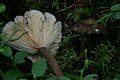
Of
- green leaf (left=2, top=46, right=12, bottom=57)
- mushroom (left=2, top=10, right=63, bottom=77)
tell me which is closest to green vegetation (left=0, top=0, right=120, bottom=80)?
mushroom (left=2, top=10, right=63, bottom=77)

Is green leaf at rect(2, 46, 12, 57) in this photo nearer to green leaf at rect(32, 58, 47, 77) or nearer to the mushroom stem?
green leaf at rect(32, 58, 47, 77)

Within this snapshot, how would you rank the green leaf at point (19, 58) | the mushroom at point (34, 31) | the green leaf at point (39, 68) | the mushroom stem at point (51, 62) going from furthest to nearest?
the mushroom at point (34, 31) < the mushroom stem at point (51, 62) < the green leaf at point (19, 58) < the green leaf at point (39, 68)

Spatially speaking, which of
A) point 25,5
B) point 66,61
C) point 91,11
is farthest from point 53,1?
point 66,61

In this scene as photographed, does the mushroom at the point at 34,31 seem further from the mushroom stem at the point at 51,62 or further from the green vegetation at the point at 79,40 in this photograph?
the green vegetation at the point at 79,40

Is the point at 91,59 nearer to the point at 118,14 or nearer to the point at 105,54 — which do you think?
the point at 105,54

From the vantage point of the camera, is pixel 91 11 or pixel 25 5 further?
pixel 25 5

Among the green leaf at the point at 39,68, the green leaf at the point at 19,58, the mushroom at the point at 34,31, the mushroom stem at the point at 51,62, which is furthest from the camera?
the mushroom at the point at 34,31

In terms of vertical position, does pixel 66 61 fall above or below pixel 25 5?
below

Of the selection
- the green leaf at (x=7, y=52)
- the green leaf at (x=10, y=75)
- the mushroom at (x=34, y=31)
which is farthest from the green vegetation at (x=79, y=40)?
Result: the green leaf at (x=10, y=75)
